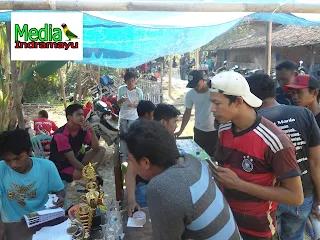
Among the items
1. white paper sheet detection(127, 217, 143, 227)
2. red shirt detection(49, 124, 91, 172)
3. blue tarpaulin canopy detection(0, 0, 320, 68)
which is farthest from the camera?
red shirt detection(49, 124, 91, 172)

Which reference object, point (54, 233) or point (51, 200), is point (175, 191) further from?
point (51, 200)

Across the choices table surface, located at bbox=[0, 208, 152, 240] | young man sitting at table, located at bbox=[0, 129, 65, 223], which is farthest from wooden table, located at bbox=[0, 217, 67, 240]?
young man sitting at table, located at bbox=[0, 129, 65, 223]

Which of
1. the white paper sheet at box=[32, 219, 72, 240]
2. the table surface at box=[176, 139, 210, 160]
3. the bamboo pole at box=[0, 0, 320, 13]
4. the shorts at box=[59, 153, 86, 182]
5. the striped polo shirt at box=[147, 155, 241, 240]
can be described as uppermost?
the bamboo pole at box=[0, 0, 320, 13]

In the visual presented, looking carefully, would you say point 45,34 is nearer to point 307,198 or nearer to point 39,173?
point 39,173

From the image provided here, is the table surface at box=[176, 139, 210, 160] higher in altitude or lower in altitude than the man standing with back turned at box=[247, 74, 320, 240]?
lower

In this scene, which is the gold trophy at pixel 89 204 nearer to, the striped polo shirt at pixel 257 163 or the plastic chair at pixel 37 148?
the striped polo shirt at pixel 257 163

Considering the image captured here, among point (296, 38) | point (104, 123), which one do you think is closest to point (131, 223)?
point (104, 123)

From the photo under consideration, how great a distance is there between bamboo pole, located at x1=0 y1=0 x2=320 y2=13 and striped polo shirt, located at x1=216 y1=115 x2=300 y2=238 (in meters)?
0.91

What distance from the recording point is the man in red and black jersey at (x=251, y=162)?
166 centimetres

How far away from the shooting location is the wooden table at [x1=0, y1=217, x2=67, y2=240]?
1.97 m

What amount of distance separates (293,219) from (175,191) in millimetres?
1727

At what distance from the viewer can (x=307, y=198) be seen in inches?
97.1

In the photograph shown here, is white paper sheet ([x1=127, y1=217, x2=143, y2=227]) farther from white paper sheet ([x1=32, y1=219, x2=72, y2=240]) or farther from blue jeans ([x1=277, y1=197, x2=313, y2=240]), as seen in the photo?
blue jeans ([x1=277, y1=197, x2=313, y2=240])

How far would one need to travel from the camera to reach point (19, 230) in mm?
2037
